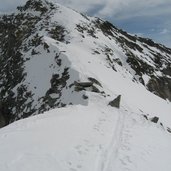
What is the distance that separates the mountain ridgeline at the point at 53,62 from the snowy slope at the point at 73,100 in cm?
14

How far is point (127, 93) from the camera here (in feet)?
106

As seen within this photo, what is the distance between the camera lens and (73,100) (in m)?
26.3

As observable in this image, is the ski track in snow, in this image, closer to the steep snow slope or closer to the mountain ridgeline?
the steep snow slope

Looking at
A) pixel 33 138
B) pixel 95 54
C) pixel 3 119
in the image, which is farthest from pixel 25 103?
pixel 33 138

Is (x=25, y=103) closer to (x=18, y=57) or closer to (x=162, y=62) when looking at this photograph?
(x=18, y=57)

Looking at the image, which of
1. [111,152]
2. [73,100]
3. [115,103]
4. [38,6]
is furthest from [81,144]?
[38,6]

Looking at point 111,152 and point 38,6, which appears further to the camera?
point 38,6

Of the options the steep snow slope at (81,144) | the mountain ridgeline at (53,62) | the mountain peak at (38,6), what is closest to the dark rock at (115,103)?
the mountain ridgeline at (53,62)

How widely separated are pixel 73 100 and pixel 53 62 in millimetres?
10173

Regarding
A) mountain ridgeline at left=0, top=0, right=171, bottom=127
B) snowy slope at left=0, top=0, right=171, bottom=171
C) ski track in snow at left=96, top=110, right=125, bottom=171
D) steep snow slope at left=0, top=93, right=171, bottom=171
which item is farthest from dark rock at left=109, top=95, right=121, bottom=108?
Answer: ski track in snow at left=96, top=110, right=125, bottom=171

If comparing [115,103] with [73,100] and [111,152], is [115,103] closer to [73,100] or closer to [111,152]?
[73,100]

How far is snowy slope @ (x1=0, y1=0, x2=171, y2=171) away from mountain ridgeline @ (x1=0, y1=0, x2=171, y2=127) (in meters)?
0.14

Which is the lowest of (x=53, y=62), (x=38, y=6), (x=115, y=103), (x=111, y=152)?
(x=111, y=152)

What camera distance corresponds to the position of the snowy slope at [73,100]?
13008 mm
